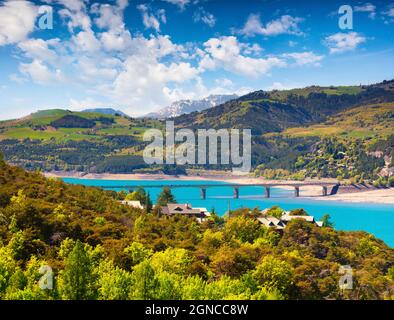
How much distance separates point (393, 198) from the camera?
577 ft

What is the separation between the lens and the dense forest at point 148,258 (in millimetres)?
22453

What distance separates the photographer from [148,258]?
32.2 meters

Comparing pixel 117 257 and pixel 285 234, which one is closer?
pixel 117 257

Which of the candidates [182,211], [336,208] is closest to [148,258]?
[182,211]

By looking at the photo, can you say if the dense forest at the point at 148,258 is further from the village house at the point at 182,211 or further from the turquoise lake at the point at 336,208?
the turquoise lake at the point at 336,208

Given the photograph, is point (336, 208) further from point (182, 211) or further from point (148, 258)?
point (148, 258)

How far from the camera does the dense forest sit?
22.5 m

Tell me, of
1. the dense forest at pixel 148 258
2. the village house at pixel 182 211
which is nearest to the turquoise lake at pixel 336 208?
the village house at pixel 182 211

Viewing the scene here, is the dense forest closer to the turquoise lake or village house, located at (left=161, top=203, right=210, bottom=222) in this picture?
village house, located at (left=161, top=203, right=210, bottom=222)
